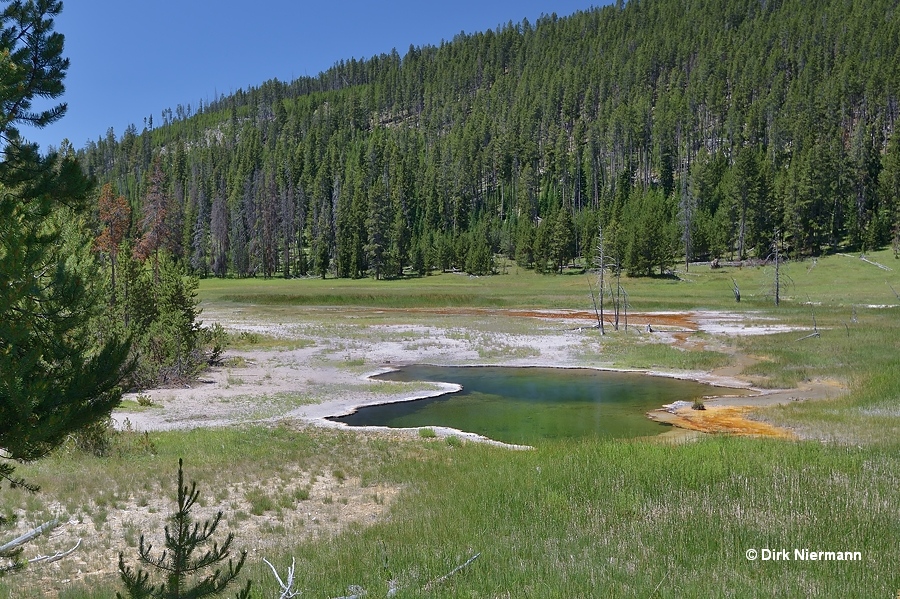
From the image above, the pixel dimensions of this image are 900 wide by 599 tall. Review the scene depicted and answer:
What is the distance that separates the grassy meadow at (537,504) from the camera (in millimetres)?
7859

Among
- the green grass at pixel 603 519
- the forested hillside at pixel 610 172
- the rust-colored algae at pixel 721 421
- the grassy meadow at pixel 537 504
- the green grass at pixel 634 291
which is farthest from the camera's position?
the forested hillside at pixel 610 172

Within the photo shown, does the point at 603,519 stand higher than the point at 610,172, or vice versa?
the point at 610,172

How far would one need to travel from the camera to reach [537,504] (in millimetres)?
11539

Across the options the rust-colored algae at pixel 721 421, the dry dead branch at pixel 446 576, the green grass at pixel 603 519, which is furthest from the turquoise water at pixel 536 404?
the dry dead branch at pixel 446 576

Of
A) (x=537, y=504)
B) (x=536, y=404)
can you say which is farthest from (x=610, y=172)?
(x=537, y=504)

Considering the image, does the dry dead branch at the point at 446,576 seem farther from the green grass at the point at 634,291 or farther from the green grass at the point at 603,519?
the green grass at the point at 634,291

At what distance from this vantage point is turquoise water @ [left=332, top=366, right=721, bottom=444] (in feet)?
76.4

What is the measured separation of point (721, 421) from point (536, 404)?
308 inches

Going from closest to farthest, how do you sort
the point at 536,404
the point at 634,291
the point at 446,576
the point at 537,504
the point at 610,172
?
the point at 446,576 → the point at 537,504 → the point at 536,404 → the point at 634,291 → the point at 610,172

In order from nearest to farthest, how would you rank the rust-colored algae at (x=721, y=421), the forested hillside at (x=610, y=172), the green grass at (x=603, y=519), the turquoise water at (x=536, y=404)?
the green grass at (x=603, y=519)
the rust-colored algae at (x=721, y=421)
the turquoise water at (x=536, y=404)
the forested hillside at (x=610, y=172)

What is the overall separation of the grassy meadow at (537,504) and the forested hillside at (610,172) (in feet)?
192

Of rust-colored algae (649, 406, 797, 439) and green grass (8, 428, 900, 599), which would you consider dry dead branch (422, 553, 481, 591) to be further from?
rust-colored algae (649, 406, 797, 439)

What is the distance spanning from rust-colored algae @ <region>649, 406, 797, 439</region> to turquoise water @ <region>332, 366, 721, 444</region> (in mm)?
831

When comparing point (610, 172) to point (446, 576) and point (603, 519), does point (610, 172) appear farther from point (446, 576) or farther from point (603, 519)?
point (446, 576)
